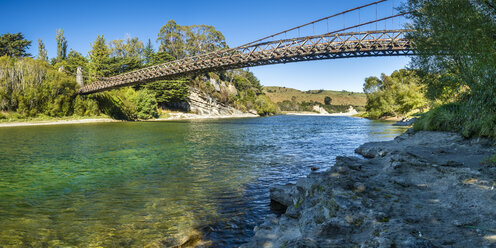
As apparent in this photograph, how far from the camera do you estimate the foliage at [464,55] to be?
6.79 m

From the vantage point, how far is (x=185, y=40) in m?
79.8

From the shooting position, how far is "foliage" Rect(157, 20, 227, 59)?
78562 mm

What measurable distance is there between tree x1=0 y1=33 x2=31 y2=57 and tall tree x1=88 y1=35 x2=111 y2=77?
1450cm

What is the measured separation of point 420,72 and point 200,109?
6224cm

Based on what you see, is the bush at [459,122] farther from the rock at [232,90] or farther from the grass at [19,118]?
the rock at [232,90]

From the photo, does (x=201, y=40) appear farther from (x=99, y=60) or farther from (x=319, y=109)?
(x=319, y=109)

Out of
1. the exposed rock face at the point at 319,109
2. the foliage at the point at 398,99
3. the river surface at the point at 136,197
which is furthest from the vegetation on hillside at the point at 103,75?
the exposed rock face at the point at 319,109

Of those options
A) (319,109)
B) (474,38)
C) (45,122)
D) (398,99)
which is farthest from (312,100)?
(474,38)

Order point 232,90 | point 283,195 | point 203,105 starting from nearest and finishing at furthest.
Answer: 1. point 283,195
2. point 203,105
3. point 232,90

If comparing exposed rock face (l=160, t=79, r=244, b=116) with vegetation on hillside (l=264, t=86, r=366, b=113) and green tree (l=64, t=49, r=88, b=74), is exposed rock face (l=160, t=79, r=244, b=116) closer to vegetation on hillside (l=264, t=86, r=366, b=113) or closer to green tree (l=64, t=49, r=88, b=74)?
green tree (l=64, t=49, r=88, b=74)

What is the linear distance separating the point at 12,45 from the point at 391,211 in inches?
3233

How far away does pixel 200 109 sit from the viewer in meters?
73.7

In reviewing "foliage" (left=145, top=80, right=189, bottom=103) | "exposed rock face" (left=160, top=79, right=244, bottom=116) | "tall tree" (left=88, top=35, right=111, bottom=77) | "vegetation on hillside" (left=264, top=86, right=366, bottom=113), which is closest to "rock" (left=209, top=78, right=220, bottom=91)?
"exposed rock face" (left=160, top=79, right=244, bottom=116)

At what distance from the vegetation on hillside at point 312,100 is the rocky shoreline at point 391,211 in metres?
142
